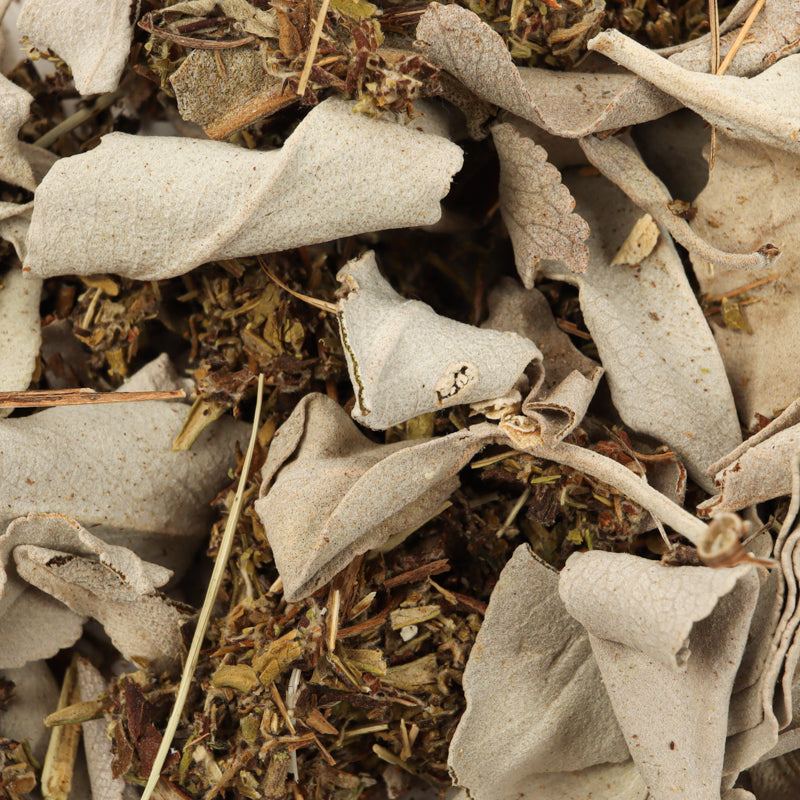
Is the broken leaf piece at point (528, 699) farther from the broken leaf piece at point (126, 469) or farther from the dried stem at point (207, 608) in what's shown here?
the broken leaf piece at point (126, 469)

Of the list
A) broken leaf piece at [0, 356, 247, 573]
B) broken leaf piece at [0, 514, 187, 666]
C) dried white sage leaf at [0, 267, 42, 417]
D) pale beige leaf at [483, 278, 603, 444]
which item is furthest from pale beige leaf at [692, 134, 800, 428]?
dried white sage leaf at [0, 267, 42, 417]

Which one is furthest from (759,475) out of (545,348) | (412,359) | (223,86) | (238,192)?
(223,86)

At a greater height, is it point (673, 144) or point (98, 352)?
point (673, 144)

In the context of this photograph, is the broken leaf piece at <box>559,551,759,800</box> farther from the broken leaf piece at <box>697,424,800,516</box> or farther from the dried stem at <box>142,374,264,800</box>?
the dried stem at <box>142,374,264,800</box>

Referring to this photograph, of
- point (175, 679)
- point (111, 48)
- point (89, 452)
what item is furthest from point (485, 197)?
point (175, 679)

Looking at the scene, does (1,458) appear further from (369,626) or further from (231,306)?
(369,626)

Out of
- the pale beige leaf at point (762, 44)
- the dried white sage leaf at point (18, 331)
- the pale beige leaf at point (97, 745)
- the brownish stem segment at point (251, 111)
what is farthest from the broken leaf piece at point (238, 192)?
the pale beige leaf at point (97, 745)
